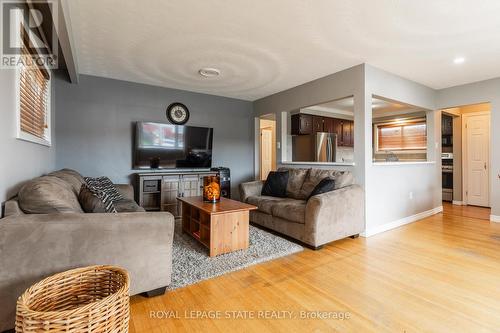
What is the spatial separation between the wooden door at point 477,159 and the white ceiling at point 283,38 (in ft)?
5.82

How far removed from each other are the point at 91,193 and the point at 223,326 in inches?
58.4

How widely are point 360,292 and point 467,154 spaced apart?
5.45m

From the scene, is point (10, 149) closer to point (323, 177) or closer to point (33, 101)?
point (33, 101)

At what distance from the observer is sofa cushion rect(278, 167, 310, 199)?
383 cm

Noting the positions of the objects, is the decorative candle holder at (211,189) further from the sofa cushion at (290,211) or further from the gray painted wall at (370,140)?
the gray painted wall at (370,140)

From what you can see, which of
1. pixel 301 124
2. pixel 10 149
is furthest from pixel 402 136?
pixel 10 149

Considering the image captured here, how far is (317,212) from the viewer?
2.78 metres

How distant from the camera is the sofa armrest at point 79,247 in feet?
4.62

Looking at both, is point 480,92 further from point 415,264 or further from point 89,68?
point 89,68

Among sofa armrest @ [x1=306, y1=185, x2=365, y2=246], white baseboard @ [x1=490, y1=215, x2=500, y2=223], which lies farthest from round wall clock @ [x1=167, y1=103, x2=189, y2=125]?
white baseboard @ [x1=490, y1=215, x2=500, y2=223]

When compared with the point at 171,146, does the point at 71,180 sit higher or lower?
lower

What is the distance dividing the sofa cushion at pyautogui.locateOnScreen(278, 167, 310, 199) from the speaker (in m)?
1.41

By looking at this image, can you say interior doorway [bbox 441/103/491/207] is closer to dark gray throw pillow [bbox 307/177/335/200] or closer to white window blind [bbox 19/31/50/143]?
dark gray throw pillow [bbox 307/177/335/200]

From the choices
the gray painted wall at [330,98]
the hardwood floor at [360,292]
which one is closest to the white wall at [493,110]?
the hardwood floor at [360,292]
